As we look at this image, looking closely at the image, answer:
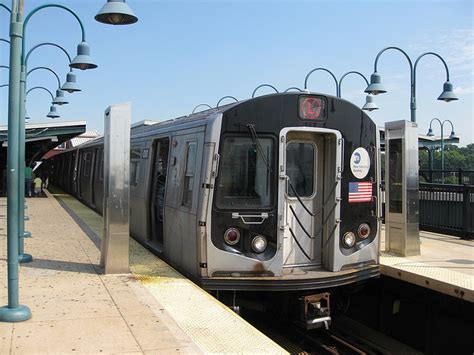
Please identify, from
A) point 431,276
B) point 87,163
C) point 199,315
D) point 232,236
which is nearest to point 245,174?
point 232,236

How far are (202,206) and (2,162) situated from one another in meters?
25.0

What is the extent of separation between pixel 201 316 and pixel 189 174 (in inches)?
83.6

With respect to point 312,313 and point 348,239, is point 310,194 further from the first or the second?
point 312,313

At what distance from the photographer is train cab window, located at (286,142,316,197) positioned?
6.91m

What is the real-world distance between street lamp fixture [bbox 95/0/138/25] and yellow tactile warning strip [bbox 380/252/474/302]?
5.28 metres

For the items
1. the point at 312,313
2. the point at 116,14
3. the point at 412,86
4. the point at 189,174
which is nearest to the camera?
the point at 312,313

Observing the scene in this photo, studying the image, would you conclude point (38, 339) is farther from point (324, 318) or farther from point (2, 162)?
point (2, 162)

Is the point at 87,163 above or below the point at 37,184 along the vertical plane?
above

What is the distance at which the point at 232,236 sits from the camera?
6.37 m

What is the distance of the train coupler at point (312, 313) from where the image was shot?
6594mm

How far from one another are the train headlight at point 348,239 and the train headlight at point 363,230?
5.7 inches

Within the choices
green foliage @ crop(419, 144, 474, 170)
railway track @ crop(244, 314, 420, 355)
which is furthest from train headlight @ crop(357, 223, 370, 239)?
green foliage @ crop(419, 144, 474, 170)

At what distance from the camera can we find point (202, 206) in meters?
6.25

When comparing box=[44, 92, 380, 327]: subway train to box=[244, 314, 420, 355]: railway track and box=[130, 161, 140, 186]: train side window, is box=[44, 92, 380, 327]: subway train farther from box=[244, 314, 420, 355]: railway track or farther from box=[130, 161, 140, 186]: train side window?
box=[130, 161, 140, 186]: train side window
